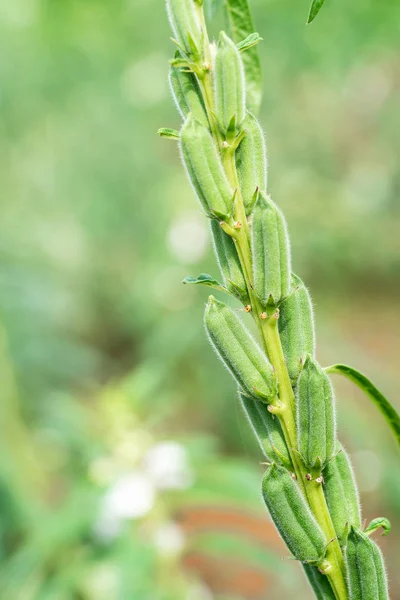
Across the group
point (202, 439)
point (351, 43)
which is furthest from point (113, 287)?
point (202, 439)

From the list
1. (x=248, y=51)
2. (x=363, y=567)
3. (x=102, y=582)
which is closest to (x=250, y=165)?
(x=248, y=51)

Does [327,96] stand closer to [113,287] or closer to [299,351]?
[113,287]

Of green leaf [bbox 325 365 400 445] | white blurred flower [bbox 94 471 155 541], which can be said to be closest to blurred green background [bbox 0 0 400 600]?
white blurred flower [bbox 94 471 155 541]

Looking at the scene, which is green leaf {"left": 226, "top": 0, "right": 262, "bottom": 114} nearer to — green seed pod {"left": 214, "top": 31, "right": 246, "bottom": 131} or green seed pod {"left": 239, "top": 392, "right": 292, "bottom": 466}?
green seed pod {"left": 214, "top": 31, "right": 246, "bottom": 131}

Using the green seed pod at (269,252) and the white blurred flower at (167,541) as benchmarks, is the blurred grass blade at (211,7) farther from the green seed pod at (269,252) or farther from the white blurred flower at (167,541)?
the white blurred flower at (167,541)

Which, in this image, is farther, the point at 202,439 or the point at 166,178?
the point at 166,178

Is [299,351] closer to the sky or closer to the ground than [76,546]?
closer to the sky

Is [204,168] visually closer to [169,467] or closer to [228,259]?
[228,259]
